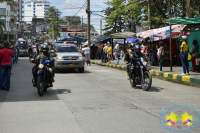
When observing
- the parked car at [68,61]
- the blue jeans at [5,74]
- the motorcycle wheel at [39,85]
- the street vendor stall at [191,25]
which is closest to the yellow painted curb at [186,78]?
the street vendor stall at [191,25]

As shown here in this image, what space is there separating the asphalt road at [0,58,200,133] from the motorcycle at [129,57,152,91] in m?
0.37

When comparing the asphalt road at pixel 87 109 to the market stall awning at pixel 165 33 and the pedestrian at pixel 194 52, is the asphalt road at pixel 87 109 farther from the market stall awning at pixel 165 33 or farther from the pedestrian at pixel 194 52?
the market stall awning at pixel 165 33

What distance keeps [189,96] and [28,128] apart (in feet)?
20.0

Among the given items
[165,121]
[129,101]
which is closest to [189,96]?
[129,101]

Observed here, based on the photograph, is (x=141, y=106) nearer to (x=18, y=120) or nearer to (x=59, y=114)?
(x=59, y=114)

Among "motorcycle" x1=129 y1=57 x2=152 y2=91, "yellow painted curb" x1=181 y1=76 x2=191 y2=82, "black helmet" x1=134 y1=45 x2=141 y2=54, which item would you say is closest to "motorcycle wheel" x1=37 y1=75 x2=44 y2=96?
"motorcycle" x1=129 y1=57 x2=152 y2=91

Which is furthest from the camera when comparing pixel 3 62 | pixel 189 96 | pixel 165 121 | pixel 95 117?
pixel 3 62

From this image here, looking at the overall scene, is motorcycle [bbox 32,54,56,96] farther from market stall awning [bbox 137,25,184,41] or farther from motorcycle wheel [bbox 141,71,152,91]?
market stall awning [bbox 137,25,184,41]

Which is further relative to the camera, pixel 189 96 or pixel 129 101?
pixel 189 96

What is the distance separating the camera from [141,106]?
8.55m

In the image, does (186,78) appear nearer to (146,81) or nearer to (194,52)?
(194,52)

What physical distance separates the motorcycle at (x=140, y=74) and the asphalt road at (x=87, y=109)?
1.23 ft

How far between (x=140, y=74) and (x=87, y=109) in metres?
4.69

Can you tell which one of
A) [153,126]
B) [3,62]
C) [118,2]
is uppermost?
[118,2]
